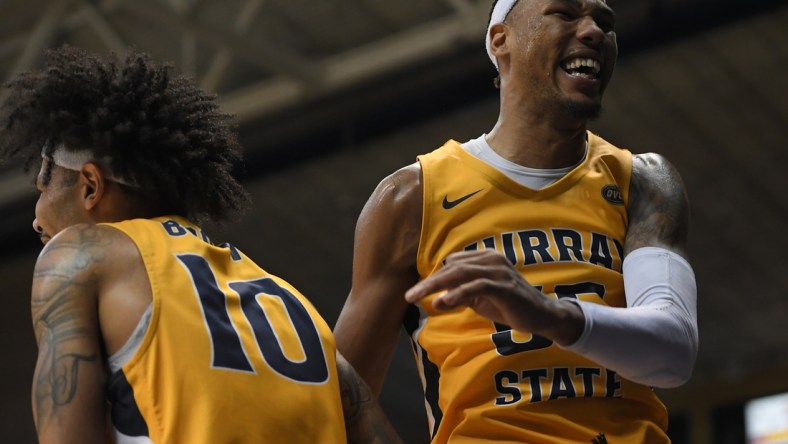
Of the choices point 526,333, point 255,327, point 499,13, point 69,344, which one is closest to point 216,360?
point 255,327

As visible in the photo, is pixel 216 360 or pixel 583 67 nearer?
pixel 216 360

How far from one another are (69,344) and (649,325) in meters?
1.25

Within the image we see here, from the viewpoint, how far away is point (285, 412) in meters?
2.86

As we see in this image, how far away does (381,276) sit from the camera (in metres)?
3.62

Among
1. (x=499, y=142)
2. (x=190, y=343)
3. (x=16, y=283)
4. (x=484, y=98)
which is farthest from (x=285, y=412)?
(x=16, y=283)

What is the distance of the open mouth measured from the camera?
11.9 ft

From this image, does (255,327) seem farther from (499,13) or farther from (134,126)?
(499,13)

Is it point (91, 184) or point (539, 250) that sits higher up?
point (539, 250)

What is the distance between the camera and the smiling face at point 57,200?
10.2 ft

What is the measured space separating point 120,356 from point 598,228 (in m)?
1.34

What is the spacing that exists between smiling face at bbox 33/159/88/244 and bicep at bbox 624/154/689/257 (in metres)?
1.37

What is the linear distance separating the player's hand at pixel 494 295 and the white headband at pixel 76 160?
2.67 ft

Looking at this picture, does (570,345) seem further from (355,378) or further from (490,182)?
(490,182)

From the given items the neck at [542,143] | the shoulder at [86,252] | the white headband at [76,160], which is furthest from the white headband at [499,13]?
the shoulder at [86,252]
